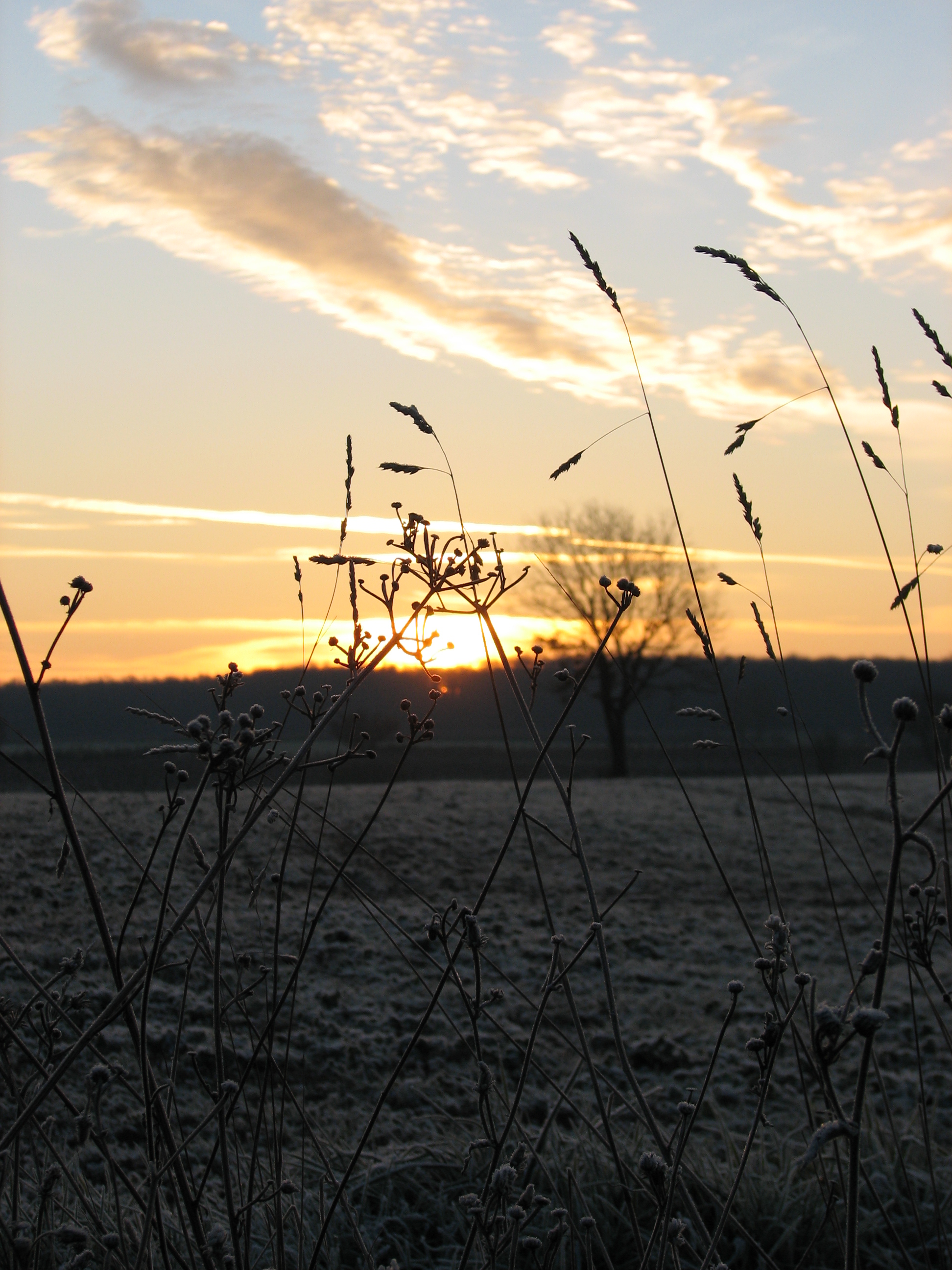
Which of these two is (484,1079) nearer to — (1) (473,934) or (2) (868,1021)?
(1) (473,934)

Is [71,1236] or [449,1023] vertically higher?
[71,1236]

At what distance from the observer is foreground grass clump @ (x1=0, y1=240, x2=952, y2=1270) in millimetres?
1188

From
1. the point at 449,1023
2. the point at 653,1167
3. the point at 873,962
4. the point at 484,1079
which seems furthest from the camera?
the point at 449,1023

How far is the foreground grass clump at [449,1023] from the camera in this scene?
119cm

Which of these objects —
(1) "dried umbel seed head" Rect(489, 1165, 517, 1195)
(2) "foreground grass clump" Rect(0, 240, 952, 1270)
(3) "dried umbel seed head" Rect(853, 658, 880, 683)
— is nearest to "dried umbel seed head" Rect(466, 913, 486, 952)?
(2) "foreground grass clump" Rect(0, 240, 952, 1270)

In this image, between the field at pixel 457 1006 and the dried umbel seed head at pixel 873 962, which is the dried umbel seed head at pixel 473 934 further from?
the dried umbel seed head at pixel 873 962

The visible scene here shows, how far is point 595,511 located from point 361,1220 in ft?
80.5

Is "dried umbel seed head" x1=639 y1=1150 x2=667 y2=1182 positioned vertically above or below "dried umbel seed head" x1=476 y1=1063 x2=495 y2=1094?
below

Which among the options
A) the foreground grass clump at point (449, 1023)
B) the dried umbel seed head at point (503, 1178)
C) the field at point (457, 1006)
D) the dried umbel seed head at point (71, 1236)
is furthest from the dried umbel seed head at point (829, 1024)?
the dried umbel seed head at point (71, 1236)

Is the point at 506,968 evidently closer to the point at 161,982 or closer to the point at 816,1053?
the point at 161,982

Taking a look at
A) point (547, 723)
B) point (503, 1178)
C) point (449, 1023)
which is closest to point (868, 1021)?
point (503, 1178)

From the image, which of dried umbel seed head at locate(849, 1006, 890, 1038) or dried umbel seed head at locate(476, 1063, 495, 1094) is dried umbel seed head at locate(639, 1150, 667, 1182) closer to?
dried umbel seed head at locate(476, 1063, 495, 1094)

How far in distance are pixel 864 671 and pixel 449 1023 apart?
3.14 m

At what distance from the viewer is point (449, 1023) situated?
3.56m
